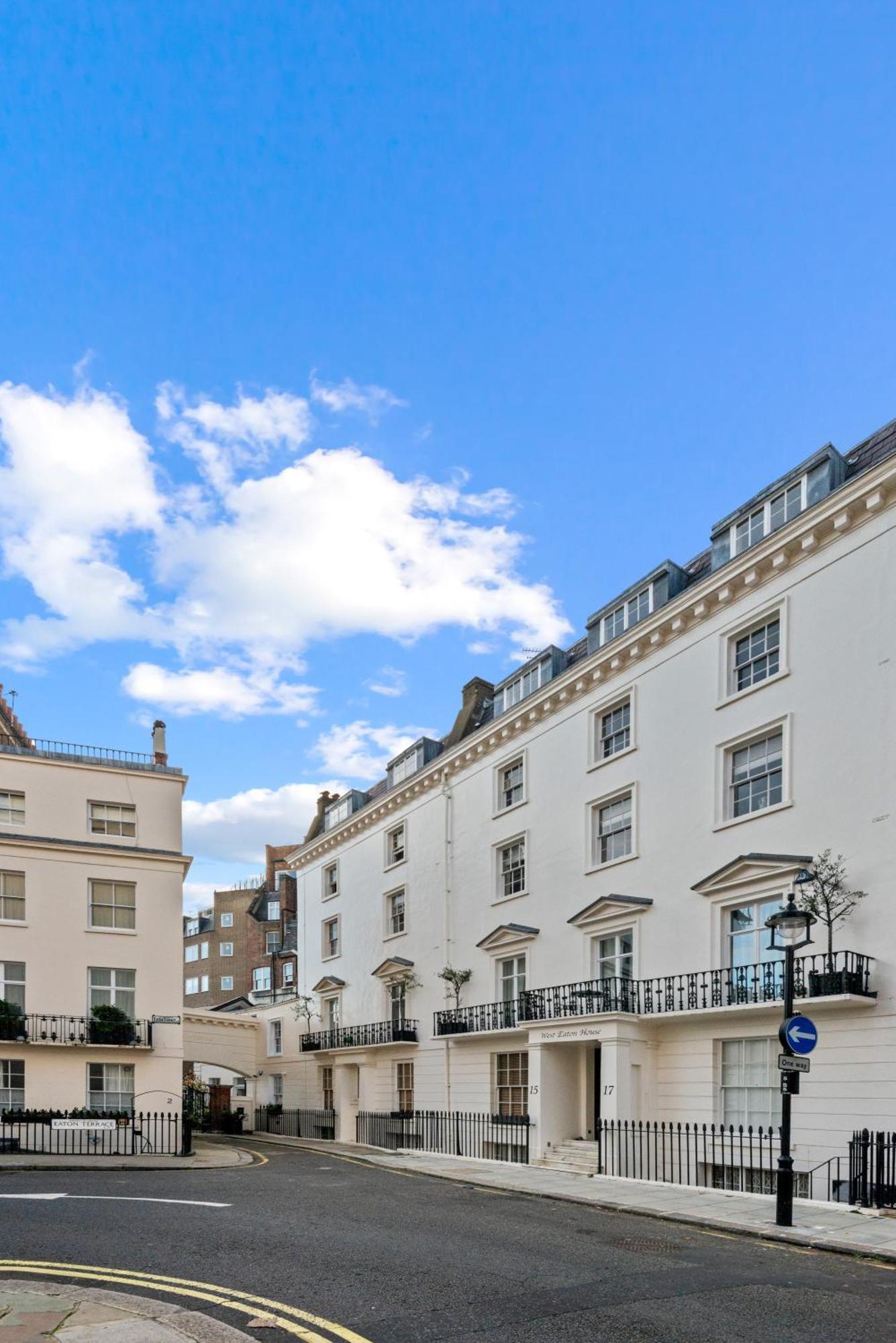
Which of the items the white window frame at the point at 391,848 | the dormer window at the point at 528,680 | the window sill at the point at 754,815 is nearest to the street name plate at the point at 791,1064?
the window sill at the point at 754,815

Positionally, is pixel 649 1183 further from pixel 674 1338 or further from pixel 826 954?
pixel 674 1338

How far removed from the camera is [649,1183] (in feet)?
63.9

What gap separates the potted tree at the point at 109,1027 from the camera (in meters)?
28.8

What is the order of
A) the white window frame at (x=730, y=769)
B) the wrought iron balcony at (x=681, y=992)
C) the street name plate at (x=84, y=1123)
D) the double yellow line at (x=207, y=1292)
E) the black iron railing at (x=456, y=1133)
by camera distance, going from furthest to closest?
the black iron railing at (x=456, y=1133) < the street name plate at (x=84, y=1123) < the white window frame at (x=730, y=769) < the wrought iron balcony at (x=681, y=992) < the double yellow line at (x=207, y=1292)

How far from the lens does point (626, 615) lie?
91.0 ft

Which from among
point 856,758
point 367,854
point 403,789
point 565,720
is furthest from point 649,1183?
point 367,854

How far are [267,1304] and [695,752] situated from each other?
17.2 m

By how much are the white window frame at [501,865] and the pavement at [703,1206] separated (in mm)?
7677

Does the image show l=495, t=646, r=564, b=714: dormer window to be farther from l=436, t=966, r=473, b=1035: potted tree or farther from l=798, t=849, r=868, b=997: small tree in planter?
l=798, t=849, r=868, b=997: small tree in planter

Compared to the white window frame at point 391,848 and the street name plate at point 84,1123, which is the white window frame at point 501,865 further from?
the street name plate at point 84,1123

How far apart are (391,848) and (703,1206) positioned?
80.3 ft

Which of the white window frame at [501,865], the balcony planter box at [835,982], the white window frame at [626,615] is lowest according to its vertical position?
the balcony planter box at [835,982]

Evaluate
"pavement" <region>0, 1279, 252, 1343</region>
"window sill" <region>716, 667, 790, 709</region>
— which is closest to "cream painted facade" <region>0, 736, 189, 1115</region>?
"window sill" <region>716, 667, 790, 709</region>

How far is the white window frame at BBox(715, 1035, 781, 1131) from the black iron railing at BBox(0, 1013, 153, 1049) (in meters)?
15.8
